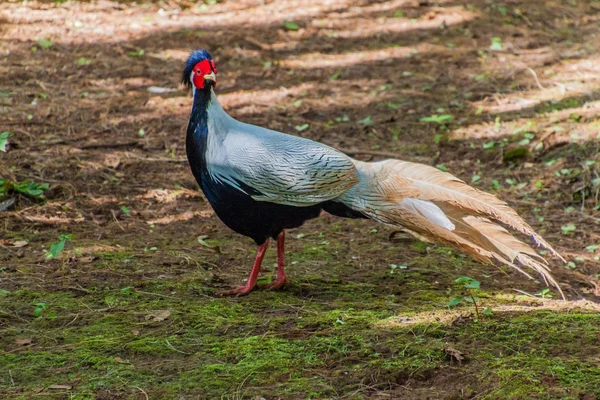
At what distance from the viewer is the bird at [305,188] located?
4199mm

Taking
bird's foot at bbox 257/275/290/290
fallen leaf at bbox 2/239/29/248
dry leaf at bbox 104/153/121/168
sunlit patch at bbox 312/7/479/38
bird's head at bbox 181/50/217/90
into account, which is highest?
bird's head at bbox 181/50/217/90

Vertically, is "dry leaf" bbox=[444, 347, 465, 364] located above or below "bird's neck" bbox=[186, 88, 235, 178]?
below

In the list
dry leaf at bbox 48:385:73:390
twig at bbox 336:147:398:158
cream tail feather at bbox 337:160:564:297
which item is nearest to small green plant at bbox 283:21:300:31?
twig at bbox 336:147:398:158

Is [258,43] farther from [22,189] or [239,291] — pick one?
[239,291]

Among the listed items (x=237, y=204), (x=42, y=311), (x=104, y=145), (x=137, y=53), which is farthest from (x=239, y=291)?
(x=137, y=53)

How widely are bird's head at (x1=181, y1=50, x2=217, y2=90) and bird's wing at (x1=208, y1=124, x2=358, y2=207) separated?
16.7 inches

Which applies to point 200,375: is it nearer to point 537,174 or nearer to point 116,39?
point 537,174

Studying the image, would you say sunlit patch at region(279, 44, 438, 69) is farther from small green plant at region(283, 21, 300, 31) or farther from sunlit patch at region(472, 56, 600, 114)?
sunlit patch at region(472, 56, 600, 114)

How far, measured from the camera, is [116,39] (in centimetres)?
984

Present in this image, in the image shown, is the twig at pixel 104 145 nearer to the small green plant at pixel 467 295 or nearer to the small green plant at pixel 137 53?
the small green plant at pixel 137 53

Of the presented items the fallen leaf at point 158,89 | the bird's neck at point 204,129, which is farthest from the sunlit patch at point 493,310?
the fallen leaf at point 158,89

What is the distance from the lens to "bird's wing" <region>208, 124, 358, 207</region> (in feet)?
14.3

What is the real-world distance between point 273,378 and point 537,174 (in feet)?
14.1

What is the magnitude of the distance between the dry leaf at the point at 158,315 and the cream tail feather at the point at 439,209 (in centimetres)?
124
